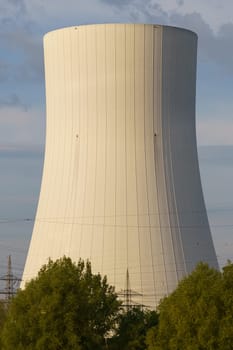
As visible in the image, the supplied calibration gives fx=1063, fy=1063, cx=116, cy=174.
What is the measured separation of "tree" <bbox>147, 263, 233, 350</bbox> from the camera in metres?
12.4

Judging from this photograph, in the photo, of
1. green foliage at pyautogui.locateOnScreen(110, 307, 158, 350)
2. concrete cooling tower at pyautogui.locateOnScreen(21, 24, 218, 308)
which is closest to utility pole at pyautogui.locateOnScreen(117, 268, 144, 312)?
concrete cooling tower at pyautogui.locateOnScreen(21, 24, 218, 308)

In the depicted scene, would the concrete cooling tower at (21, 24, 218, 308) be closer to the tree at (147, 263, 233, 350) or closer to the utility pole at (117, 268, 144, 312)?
the utility pole at (117, 268, 144, 312)

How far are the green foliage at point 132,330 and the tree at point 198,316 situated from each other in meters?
0.63

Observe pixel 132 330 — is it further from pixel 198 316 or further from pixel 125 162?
pixel 125 162

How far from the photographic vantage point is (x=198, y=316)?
41.5 ft

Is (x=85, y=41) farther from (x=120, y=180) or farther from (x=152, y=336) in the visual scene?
(x=152, y=336)

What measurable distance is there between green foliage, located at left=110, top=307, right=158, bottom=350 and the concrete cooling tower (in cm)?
90

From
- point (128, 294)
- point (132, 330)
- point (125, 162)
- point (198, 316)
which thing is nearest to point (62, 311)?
point (132, 330)

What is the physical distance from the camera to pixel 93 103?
15109 mm

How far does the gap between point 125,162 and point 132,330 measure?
2398 millimetres

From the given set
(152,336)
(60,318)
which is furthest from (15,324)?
(152,336)

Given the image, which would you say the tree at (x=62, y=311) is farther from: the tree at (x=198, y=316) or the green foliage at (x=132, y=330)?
the tree at (x=198, y=316)

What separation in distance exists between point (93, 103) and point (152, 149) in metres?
1.07

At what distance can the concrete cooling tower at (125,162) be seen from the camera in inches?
587
